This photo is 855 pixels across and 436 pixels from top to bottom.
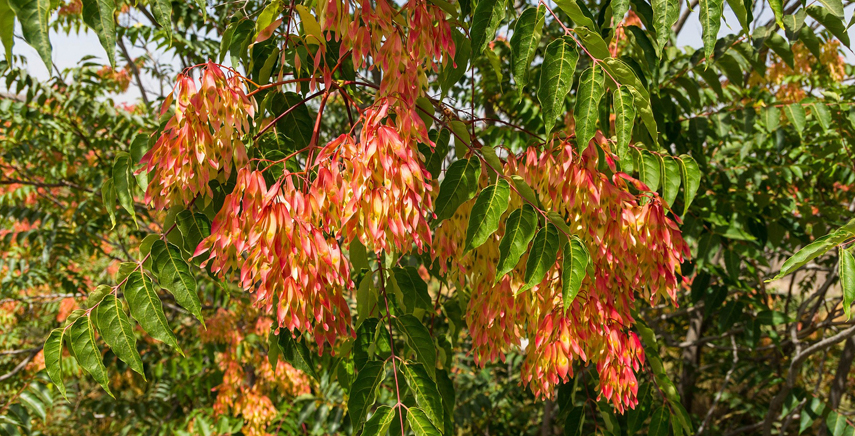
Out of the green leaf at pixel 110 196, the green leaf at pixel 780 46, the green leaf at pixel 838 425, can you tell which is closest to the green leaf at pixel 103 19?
the green leaf at pixel 110 196

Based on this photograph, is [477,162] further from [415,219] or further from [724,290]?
[724,290]

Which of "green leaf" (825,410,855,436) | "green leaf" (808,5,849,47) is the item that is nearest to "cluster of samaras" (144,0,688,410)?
"green leaf" (808,5,849,47)

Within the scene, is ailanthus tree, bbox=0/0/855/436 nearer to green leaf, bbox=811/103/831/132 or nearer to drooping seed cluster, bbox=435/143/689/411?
drooping seed cluster, bbox=435/143/689/411

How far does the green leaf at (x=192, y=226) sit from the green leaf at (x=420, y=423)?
0.57m

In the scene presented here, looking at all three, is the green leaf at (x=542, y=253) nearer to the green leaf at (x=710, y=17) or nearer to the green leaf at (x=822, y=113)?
the green leaf at (x=710, y=17)

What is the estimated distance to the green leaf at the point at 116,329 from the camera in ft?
3.97

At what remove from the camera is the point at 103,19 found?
3.10 ft

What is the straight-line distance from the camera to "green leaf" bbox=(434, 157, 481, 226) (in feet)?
3.97

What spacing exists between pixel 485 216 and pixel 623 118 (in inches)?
12.4

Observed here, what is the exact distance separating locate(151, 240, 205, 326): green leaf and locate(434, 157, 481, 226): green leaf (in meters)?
0.53

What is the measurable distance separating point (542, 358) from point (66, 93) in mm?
A: 3302

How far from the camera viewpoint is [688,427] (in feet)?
5.18

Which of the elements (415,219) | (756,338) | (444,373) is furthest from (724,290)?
(415,219)

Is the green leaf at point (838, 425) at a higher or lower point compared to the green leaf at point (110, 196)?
lower
